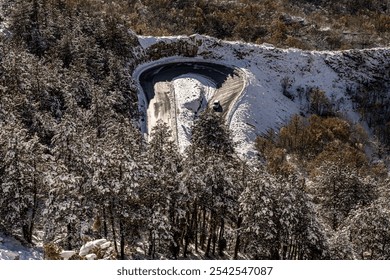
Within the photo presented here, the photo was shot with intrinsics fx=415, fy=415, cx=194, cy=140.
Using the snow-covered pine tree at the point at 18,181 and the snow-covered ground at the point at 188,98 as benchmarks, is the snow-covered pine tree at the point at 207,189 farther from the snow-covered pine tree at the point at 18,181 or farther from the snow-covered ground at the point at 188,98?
the snow-covered ground at the point at 188,98

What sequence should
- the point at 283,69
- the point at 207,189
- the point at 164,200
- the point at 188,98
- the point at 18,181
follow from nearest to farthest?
the point at 18,181, the point at 164,200, the point at 207,189, the point at 188,98, the point at 283,69

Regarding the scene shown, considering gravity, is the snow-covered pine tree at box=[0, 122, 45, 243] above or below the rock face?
below

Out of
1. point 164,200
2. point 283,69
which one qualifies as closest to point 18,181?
point 164,200

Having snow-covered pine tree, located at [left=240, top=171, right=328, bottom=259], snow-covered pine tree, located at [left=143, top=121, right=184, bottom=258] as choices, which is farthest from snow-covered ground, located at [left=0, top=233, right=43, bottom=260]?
snow-covered pine tree, located at [left=240, top=171, right=328, bottom=259]

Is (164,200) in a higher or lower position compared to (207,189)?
lower

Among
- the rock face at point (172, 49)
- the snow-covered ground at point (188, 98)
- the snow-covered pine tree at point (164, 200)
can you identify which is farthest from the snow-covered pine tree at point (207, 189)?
the rock face at point (172, 49)

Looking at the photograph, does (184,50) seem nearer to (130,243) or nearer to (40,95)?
(40,95)

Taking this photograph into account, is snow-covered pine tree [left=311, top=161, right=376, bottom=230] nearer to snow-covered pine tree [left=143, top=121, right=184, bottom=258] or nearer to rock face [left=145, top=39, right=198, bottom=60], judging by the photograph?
snow-covered pine tree [left=143, top=121, right=184, bottom=258]

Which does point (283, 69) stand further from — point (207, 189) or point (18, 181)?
point (18, 181)
